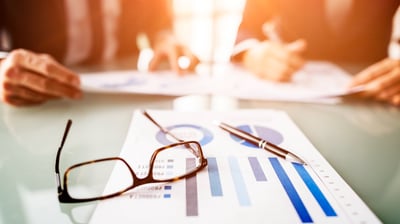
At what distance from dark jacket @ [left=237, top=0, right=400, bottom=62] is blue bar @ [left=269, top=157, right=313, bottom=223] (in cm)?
75

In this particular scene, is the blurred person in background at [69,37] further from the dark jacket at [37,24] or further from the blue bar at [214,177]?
the blue bar at [214,177]

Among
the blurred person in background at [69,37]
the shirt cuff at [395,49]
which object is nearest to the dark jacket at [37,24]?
the blurred person in background at [69,37]

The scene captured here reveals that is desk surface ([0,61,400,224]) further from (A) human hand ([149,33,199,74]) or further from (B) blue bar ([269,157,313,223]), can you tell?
(A) human hand ([149,33,199,74])

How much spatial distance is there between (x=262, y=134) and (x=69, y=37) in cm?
71

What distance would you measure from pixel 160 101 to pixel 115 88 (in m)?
0.11

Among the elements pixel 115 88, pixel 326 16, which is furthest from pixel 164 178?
pixel 326 16

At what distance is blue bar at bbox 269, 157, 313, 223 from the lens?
31 cm

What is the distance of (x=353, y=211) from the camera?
1.06 feet

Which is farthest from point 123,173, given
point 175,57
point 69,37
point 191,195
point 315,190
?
point 69,37

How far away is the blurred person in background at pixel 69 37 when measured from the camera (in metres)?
0.64

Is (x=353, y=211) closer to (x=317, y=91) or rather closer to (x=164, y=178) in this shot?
(x=164, y=178)

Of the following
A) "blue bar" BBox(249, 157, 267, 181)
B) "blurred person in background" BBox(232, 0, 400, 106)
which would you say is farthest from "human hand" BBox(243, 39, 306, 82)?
"blue bar" BBox(249, 157, 267, 181)

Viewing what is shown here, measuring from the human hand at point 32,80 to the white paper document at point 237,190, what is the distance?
0.24 meters

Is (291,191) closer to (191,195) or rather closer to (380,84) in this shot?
(191,195)
